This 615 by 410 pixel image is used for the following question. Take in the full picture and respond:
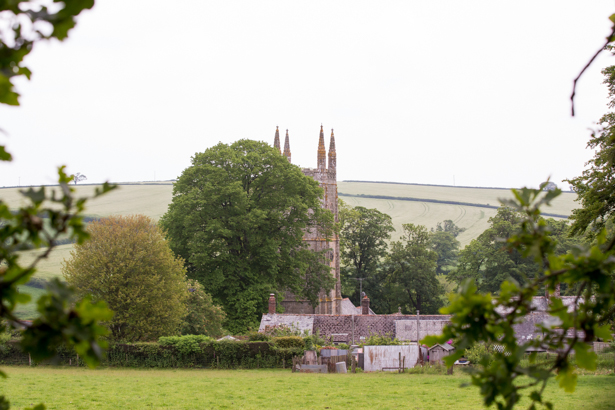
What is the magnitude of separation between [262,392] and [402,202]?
12967 centimetres

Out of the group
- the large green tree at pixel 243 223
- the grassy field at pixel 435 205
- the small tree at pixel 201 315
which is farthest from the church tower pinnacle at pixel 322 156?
the grassy field at pixel 435 205

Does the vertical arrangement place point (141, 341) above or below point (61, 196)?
below

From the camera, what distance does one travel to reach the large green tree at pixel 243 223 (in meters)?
44.3

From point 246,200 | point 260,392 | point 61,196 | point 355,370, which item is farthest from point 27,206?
point 246,200

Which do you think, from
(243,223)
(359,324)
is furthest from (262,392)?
(359,324)

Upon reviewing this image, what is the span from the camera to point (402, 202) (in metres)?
150

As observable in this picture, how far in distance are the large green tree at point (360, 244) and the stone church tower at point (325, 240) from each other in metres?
8.94

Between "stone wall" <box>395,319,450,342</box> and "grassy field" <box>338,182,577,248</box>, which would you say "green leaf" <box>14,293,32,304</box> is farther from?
"grassy field" <box>338,182,577,248</box>

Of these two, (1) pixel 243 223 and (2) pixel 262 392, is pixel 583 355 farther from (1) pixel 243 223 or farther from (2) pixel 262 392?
(1) pixel 243 223

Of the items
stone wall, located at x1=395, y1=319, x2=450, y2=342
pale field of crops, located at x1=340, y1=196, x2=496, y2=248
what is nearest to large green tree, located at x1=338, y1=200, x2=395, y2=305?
stone wall, located at x1=395, y1=319, x2=450, y2=342

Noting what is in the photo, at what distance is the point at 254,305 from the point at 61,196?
4283 centimetres

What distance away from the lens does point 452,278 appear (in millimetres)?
62781

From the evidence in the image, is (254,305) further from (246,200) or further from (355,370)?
(355,370)

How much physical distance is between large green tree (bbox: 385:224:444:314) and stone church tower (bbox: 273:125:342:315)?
25.3 feet
